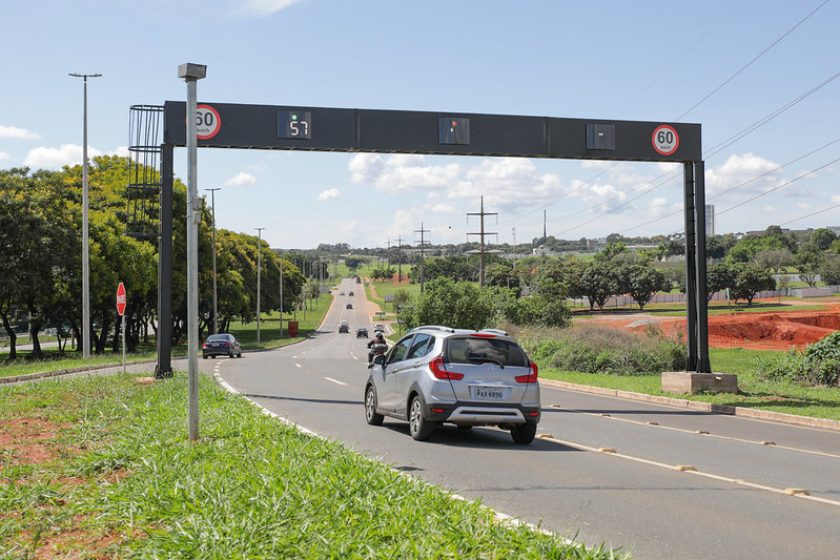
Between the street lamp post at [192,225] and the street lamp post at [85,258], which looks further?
the street lamp post at [85,258]

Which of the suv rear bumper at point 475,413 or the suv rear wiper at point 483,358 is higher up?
the suv rear wiper at point 483,358

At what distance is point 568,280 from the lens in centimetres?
11844

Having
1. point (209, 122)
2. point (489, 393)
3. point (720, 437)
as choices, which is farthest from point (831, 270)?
point (489, 393)

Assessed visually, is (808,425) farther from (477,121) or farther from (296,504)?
(296,504)

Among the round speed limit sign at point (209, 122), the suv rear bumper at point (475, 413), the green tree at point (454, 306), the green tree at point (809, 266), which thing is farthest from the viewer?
the green tree at point (809, 266)

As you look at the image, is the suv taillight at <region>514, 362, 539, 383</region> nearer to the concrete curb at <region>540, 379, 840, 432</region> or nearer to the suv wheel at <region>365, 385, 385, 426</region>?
the suv wheel at <region>365, 385, 385, 426</region>

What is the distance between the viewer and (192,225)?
10.7 metres

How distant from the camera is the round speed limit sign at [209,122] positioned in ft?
67.6

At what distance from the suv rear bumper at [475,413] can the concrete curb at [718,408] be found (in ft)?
24.6

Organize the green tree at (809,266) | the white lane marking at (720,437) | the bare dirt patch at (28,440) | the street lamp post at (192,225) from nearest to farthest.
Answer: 1. the bare dirt patch at (28,440)
2. the street lamp post at (192,225)
3. the white lane marking at (720,437)
4. the green tree at (809,266)

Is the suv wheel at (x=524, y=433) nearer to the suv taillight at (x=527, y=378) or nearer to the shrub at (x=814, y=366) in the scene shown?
the suv taillight at (x=527, y=378)

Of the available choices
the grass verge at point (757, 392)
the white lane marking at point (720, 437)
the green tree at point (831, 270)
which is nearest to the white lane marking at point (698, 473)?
the white lane marking at point (720, 437)

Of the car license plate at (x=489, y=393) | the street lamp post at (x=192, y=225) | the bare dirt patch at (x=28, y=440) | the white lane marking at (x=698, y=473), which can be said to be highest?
the street lamp post at (x=192, y=225)

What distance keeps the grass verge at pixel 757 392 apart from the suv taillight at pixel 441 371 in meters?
8.73
